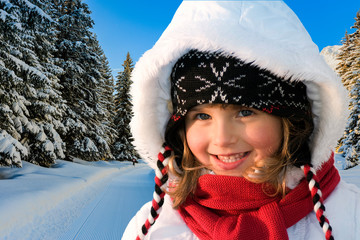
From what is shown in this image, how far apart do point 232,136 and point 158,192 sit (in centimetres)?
60

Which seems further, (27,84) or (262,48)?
(27,84)

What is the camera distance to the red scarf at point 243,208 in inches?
61.1

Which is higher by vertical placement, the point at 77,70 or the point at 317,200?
the point at 77,70

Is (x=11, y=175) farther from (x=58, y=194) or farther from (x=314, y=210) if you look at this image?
(x=314, y=210)

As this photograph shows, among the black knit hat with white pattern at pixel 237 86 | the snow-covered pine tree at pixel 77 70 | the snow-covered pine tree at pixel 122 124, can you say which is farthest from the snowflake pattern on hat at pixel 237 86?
the snow-covered pine tree at pixel 122 124

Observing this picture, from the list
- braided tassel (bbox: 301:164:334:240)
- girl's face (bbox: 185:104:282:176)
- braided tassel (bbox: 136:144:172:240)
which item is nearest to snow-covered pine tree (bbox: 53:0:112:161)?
braided tassel (bbox: 136:144:172:240)

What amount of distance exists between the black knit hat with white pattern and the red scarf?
459 mm

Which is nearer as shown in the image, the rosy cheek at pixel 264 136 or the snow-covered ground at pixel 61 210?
the rosy cheek at pixel 264 136

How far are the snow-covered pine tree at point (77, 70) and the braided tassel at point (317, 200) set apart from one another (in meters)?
18.9

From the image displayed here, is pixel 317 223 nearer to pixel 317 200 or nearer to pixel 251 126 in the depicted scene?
pixel 317 200

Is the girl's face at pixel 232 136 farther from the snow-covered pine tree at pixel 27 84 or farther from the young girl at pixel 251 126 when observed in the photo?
the snow-covered pine tree at pixel 27 84

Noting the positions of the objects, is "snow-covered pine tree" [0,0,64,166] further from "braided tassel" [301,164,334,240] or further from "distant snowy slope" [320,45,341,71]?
"braided tassel" [301,164,334,240]

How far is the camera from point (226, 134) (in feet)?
5.30

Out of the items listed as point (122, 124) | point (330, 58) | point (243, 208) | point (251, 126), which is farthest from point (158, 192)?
point (122, 124)
